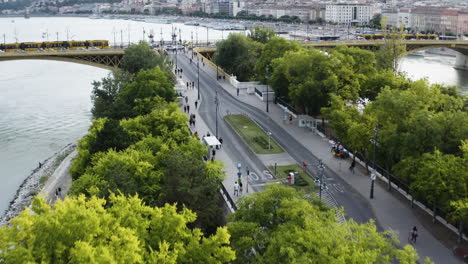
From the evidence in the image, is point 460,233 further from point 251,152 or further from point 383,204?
point 251,152

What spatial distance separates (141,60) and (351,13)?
14259 centimetres

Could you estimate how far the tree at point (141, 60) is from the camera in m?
52.0

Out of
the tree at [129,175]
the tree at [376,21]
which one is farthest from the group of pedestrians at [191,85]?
the tree at [376,21]

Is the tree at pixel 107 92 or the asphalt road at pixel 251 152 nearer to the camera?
the asphalt road at pixel 251 152

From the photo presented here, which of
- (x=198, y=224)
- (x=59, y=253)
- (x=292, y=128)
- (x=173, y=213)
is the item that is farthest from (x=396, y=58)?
(x=59, y=253)

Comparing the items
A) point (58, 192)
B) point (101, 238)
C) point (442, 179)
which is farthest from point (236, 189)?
point (58, 192)

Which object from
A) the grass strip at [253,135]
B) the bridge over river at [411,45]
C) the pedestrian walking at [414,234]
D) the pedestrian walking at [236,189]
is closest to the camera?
the pedestrian walking at [414,234]

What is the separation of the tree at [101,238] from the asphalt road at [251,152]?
1129 centimetres

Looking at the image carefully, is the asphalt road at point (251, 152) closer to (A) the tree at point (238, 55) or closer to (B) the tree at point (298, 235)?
(A) the tree at point (238, 55)

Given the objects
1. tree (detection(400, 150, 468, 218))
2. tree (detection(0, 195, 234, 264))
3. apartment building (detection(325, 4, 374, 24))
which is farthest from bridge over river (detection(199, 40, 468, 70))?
apartment building (detection(325, 4, 374, 24))

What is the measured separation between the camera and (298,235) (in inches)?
630

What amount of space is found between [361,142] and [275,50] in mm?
24787

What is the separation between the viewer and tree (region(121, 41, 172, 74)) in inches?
2048

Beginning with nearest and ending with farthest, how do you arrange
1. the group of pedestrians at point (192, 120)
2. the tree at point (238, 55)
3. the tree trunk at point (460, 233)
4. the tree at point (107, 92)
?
the tree trunk at point (460, 233) → the group of pedestrians at point (192, 120) → the tree at point (107, 92) → the tree at point (238, 55)
